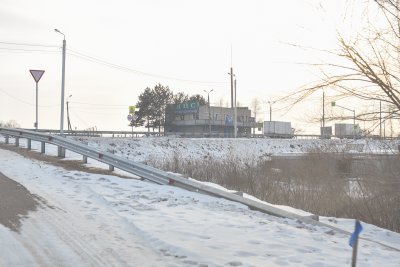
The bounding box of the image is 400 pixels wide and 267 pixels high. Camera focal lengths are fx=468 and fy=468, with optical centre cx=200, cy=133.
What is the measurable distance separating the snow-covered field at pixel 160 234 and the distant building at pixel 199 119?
279ft

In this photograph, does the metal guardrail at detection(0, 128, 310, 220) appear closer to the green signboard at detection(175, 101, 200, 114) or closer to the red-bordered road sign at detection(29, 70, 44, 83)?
the red-bordered road sign at detection(29, 70, 44, 83)

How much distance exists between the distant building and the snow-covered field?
85036mm

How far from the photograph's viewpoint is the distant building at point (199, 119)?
96375mm

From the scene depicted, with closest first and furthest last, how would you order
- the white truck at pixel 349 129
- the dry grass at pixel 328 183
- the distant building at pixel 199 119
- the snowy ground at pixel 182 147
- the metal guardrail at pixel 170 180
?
the white truck at pixel 349 129, the metal guardrail at pixel 170 180, the dry grass at pixel 328 183, the snowy ground at pixel 182 147, the distant building at pixel 199 119

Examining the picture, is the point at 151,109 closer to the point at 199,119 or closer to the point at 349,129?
the point at 199,119

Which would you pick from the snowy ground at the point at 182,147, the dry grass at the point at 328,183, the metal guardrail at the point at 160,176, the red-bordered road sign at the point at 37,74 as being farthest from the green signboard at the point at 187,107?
the metal guardrail at the point at 160,176

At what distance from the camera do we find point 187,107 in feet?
322

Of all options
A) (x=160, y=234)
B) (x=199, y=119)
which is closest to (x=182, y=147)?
(x=160, y=234)

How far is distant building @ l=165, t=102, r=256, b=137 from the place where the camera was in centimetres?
9638

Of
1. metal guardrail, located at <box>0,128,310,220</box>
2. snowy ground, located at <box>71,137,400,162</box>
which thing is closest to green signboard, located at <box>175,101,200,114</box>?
snowy ground, located at <box>71,137,400,162</box>

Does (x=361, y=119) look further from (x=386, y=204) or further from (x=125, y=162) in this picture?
(x=125, y=162)

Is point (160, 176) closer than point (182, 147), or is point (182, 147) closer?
point (160, 176)

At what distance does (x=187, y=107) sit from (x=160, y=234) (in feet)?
301

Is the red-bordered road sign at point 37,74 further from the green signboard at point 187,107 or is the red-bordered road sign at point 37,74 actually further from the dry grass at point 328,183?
the green signboard at point 187,107
